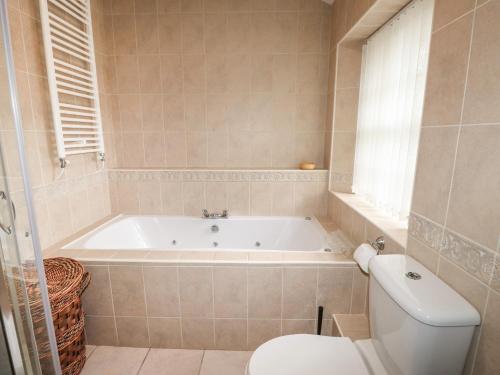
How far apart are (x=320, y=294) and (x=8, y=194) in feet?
4.94

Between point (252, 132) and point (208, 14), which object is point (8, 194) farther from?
point (208, 14)

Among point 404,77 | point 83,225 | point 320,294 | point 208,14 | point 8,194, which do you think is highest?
point 208,14

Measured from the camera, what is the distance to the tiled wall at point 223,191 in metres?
2.50

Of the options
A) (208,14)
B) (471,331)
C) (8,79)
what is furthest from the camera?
(208,14)

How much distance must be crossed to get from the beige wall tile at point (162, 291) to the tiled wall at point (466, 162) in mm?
1286

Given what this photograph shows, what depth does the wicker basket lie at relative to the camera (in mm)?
1264

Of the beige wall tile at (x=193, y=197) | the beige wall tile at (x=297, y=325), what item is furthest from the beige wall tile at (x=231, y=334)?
the beige wall tile at (x=193, y=197)

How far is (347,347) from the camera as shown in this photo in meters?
1.06

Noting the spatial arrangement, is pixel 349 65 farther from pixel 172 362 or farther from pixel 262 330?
pixel 172 362

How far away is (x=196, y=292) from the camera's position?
5.24 feet

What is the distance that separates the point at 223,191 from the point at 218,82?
1.02 meters

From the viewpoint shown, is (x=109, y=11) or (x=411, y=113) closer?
(x=411, y=113)

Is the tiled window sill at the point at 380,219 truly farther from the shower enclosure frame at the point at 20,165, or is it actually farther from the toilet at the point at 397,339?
the shower enclosure frame at the point at 20,165

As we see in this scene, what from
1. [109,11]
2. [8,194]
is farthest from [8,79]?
[109,11]
